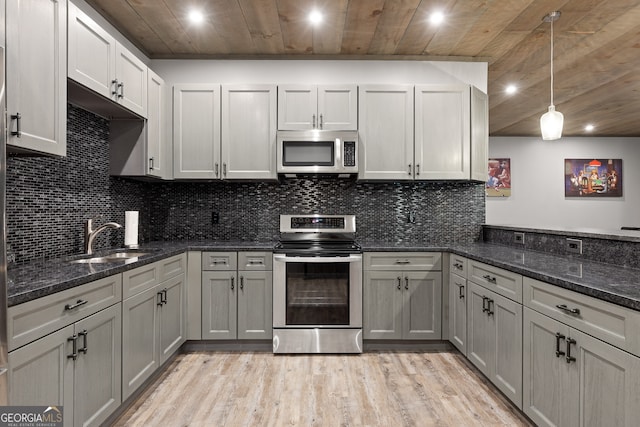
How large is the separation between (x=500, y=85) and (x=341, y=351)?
3.47 meters

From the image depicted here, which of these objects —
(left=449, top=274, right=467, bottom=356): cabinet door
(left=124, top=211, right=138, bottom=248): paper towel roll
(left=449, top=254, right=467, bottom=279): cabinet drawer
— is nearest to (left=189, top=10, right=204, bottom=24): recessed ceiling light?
(left=124, top=211, right=138, bottom=248): paper towel roll

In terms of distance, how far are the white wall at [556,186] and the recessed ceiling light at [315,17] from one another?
17.4ft

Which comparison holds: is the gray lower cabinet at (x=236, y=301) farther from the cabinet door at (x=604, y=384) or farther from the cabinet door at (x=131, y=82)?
the cabinet door at (x=604, y=384)

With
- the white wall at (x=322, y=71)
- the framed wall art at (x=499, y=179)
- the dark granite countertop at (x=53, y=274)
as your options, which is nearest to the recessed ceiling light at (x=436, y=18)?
the white wall at (x=322, y=71)

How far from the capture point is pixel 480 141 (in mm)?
3342

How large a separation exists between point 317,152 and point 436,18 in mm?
1388

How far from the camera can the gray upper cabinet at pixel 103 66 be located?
2.00 meters

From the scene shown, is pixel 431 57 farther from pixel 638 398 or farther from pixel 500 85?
pixel 638 398

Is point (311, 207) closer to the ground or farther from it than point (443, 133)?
closer to the ground

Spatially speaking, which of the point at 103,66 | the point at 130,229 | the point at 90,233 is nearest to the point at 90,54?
the point at 103,66

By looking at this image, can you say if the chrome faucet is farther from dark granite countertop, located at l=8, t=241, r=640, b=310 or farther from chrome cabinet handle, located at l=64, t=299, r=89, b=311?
chrome cabinet handle, located at l=64, t=299, r=89, b=311

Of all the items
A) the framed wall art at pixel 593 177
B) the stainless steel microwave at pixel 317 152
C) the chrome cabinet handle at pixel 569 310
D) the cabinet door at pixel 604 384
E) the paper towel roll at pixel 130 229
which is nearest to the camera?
the cabinet door at pixel 604 384

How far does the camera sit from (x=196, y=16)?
107 inches

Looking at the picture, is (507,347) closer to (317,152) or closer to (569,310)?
(569,310)
